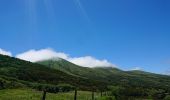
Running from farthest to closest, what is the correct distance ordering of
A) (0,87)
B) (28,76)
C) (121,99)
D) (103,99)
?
(28,76)
(0,87)
(121,99)
(103,99)

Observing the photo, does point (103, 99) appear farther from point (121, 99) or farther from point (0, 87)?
point (0, 87)

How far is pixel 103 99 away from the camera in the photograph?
3972 cm

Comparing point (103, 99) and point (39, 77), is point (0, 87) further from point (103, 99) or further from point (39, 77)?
point (39, 77)

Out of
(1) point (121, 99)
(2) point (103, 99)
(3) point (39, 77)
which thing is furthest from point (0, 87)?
(3) point (39, 77)

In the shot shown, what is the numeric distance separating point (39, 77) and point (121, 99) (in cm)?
10916

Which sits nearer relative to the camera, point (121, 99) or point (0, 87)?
point (121, 99)

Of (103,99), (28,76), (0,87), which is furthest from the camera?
(28,76)

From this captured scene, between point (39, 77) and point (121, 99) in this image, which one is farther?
point (39, 77)

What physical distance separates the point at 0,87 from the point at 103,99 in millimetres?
51065

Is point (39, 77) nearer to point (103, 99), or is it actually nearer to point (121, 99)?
point (121, 99)

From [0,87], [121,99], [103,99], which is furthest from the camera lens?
[0,87]

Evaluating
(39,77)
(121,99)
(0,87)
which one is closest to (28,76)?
(39,77)

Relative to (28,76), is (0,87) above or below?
below

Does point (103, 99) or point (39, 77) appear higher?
point (39, 77)
